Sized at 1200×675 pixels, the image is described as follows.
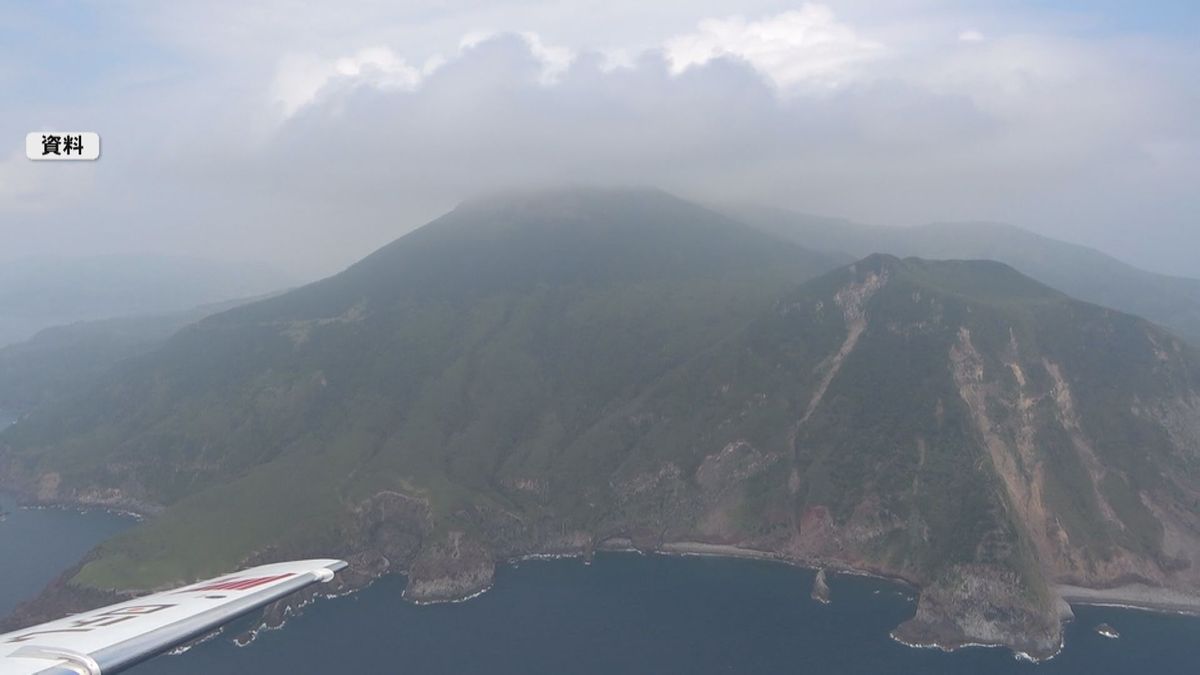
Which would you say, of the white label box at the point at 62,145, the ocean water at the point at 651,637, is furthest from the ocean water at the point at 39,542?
the white label box at the point at 62,145

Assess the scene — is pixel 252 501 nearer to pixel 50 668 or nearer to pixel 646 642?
pixel 646 642

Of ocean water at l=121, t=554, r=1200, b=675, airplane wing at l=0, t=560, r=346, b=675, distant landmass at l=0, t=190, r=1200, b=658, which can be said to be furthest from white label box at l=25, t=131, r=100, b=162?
distant landmass at l=0, t=190, r=1200, b=658

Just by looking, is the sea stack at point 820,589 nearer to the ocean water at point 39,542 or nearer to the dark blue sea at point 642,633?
the dark blue sea at point 642,633

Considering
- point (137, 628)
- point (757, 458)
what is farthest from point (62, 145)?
point (757, 458)

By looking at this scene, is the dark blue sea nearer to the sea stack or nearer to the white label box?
the sea stack

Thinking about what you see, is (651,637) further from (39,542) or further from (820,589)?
(39,542)
